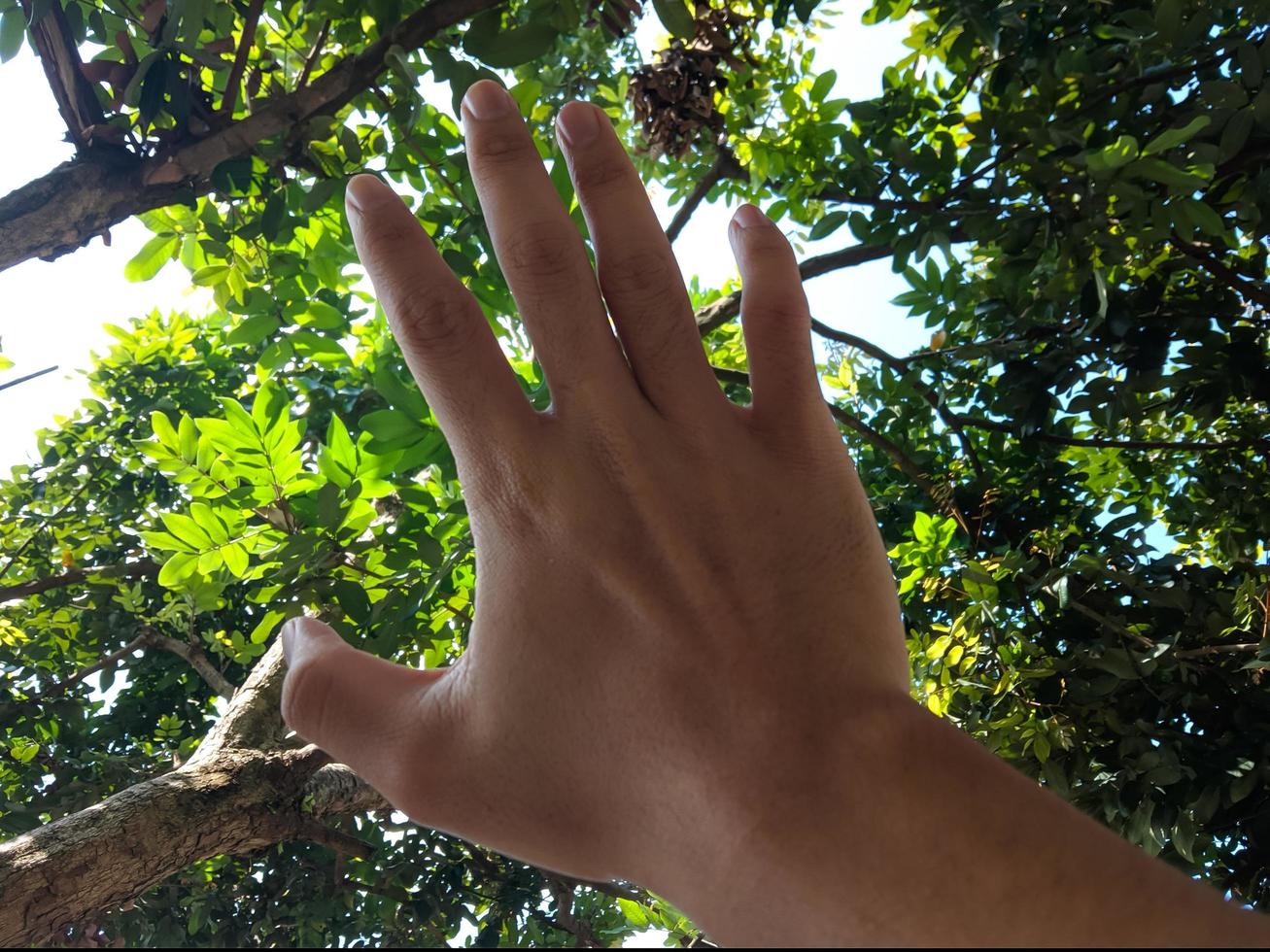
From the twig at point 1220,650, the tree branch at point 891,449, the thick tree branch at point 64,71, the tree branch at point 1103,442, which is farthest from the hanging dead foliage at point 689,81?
the twig at point 1220,650

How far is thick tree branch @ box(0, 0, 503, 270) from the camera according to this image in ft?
4.75

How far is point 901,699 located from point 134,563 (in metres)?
3.45

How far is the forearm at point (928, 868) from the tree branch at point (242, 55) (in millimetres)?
1531

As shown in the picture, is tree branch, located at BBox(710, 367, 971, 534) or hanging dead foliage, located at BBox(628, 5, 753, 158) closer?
tree branch, located at BBox(710, 367, 971, 534)

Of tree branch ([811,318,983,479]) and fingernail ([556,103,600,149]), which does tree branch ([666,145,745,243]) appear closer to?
tree branch ([811,318,983,479])

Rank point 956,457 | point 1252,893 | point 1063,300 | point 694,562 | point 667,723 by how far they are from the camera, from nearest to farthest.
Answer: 1. point 667,723
2. point 694,562
3. point 1252,893
4. point 1063,300
5. point 956,457

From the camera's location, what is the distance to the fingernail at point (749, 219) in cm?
116

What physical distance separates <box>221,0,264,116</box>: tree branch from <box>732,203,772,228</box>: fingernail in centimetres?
97

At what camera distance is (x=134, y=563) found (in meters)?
3.35

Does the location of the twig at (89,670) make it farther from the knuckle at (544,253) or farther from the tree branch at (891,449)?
the knuckle at (544,253)

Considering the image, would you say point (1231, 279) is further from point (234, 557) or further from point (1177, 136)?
point (234, 557)

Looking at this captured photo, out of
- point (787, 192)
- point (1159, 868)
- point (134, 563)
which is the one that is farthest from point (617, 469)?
point (134, 563)

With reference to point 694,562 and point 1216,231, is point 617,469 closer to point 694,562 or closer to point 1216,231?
point 694,562

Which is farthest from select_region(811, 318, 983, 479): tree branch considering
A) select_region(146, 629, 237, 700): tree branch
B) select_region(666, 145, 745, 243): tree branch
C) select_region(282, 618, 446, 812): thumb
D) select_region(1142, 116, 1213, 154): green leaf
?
select_region(146, 629, 237, 700): tree branch
